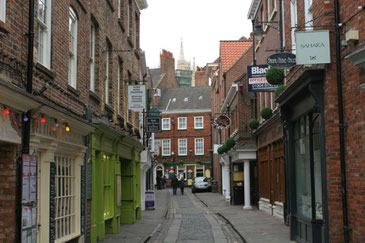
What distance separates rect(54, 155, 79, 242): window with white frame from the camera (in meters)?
10.1

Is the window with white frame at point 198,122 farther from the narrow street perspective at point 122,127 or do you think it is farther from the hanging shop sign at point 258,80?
the hanging shop sign at point 258,80

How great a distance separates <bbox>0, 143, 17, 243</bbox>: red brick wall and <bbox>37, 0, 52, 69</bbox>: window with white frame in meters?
2.34

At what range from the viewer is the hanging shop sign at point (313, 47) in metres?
9.34

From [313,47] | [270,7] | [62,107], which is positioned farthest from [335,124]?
[270,7]

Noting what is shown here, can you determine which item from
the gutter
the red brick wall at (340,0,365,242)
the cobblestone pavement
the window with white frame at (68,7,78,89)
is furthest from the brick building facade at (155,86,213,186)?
the red brick wall at (340,0,365,242)

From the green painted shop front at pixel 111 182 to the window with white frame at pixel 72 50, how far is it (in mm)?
1775

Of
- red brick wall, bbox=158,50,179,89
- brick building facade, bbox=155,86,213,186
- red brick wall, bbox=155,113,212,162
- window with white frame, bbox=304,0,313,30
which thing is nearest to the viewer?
window with white frame, bbox=304,0,313,30

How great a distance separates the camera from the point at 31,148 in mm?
8148

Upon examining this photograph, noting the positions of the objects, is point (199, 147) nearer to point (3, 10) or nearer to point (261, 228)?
point (261, 228)

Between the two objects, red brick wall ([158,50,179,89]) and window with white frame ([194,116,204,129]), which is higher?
red brick wall ([158,50,179,89])

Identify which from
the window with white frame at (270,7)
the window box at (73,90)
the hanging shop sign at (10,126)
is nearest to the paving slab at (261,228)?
the window box at (73,90)

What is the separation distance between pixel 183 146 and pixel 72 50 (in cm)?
5100

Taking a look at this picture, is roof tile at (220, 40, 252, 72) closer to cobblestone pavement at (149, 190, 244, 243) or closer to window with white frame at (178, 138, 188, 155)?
cobblestone pavement at (149, 190, 244, 243)

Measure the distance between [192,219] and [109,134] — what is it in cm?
795
